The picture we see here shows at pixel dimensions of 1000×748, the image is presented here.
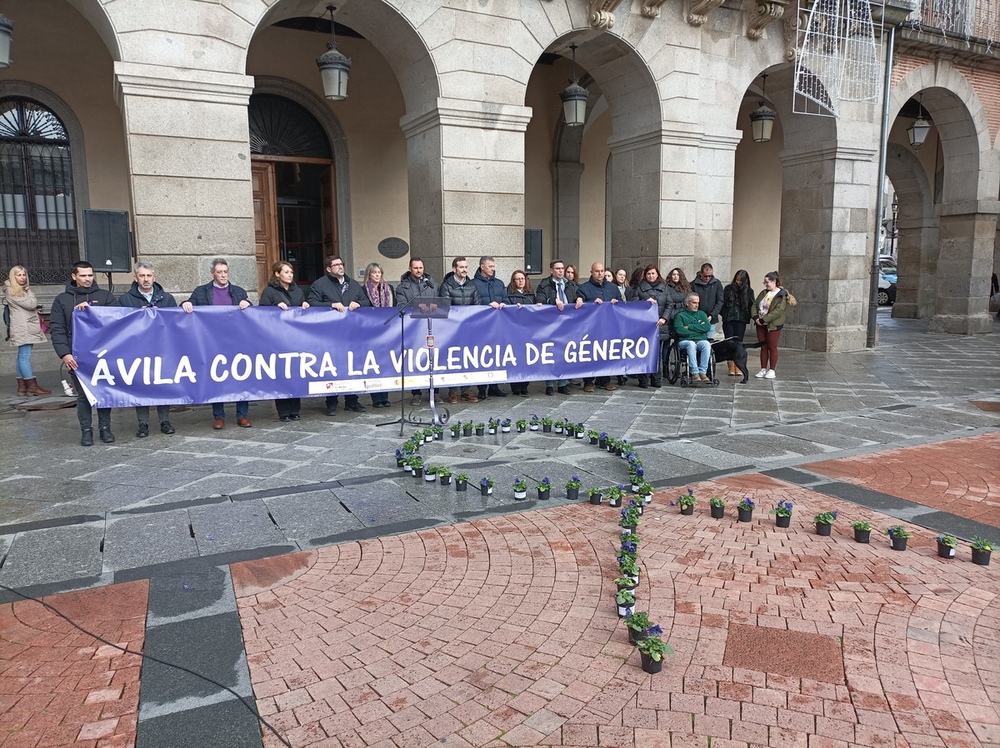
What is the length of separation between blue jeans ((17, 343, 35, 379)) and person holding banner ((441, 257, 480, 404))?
5.36 meters

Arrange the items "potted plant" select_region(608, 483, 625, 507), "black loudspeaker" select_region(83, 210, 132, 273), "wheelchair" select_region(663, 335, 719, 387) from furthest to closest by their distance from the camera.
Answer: "wheelchair" select_region(663, 335, 719, 387)
"black loudspeaker" select_region(83, 210, 132, 273)
"potted plant" select_region(608, 483, 625, 507)

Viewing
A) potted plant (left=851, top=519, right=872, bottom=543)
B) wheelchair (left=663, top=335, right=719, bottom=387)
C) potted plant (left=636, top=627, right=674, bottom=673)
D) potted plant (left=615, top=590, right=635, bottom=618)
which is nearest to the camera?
potted plant (left=636, top=627, right=674, bottom=673)

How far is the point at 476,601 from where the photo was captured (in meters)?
3.63

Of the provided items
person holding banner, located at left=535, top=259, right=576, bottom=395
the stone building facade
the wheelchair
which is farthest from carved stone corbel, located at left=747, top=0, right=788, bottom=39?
person holding banner, located at left=535, top=259, right=576, bottom=395

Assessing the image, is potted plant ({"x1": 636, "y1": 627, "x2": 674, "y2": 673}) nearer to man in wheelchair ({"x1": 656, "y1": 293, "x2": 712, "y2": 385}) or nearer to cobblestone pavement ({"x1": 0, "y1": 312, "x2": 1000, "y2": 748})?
cobblestone pavement ({"x1": 0, "y1": 312, "x2": 1000, "y2": 748})

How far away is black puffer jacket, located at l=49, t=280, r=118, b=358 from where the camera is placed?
663cm

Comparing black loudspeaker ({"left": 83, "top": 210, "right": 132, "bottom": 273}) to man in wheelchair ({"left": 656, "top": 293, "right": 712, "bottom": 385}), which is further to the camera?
man in wheelchair ({"left": 656, "top": 293, "right": 712, "bottom": 385})

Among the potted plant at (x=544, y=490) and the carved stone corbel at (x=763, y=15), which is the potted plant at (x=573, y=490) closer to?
the potted plant at (x=544, y=490)

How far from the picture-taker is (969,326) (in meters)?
16.7

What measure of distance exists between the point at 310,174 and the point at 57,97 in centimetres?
420

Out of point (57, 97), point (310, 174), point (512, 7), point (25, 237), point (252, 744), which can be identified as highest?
point (512, 7)

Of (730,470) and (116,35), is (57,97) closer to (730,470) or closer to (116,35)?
(116,35)

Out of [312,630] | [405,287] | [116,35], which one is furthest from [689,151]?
→ [312,630]

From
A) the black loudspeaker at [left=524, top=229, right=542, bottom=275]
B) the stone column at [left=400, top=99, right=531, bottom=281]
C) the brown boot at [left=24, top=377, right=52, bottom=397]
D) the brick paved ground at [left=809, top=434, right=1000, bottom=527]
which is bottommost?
the brick paved ground at [left=809, top=434, right=1000, bottom=527]
